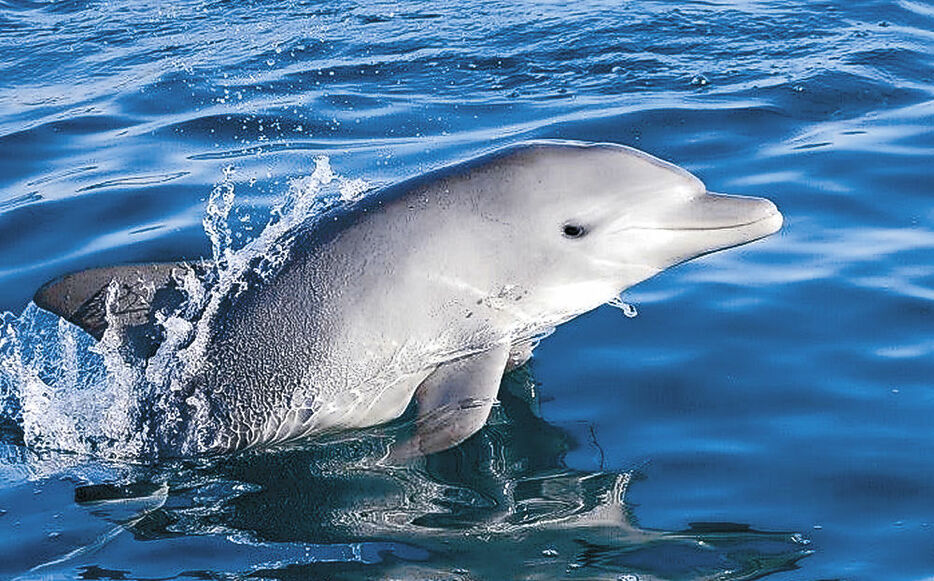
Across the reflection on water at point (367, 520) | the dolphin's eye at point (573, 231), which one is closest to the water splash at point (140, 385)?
the reflection on water at point (367, 520)

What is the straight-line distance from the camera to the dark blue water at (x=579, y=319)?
6.28 m

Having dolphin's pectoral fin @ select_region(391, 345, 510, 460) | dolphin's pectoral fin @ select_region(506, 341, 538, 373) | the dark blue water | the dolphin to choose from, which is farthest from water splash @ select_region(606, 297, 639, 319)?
dolphin's pectoral fin @ select_region(391, 345, 510, 460)

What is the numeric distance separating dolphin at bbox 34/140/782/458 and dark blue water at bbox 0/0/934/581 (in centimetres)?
28

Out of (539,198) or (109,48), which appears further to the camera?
(109,48)

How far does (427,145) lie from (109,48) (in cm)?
504

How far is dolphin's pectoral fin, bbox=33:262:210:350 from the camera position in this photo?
7.18 m

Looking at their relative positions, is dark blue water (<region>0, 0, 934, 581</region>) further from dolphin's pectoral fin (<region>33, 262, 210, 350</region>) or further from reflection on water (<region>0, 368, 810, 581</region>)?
dolphin's pectoral fin (<region>33, 262, 210, 350</region>)

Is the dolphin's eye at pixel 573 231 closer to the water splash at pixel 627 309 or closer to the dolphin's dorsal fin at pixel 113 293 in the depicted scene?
the water splash at pixel 627 309

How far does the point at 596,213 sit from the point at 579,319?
1.40 meters

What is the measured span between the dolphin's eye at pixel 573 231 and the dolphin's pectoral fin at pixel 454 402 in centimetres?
65

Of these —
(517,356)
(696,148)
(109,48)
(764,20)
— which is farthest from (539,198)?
(109,48)

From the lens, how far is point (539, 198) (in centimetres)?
723

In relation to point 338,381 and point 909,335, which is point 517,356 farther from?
point 909,335

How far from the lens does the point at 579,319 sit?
8.53 metres
